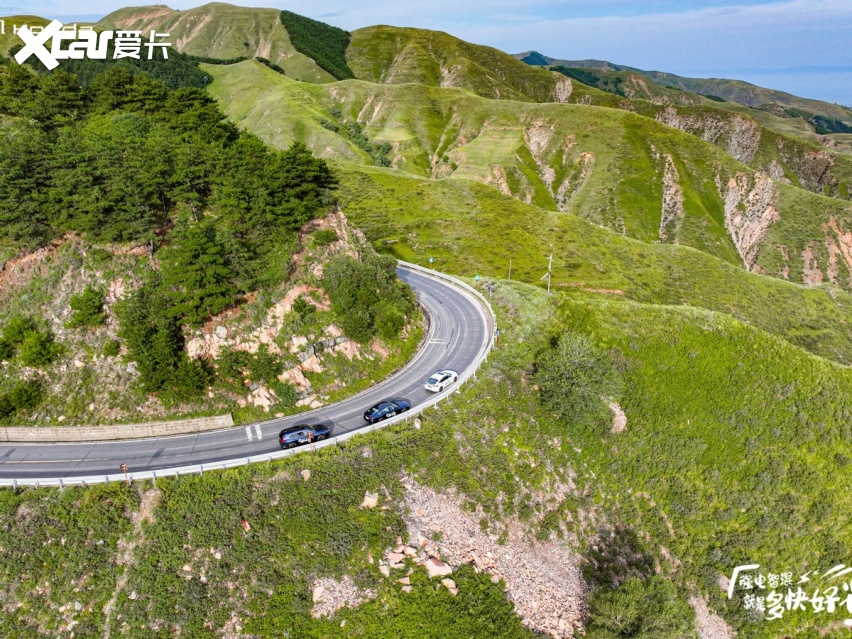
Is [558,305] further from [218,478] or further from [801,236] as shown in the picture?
[801,236]

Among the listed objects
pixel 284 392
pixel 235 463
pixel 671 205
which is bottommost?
pixel 235 463

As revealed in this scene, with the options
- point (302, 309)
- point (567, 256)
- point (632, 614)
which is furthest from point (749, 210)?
point (632, 614)

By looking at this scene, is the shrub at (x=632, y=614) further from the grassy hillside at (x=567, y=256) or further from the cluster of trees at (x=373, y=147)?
the cluster of trees at (x=373, y=147)

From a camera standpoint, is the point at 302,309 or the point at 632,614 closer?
the point at 632,614

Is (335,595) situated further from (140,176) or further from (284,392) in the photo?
(140,176)

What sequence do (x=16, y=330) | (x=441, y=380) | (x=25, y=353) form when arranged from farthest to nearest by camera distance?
1. (x=441, y=380)
2. (x=16, y=330)
3. (x=25, y=353)

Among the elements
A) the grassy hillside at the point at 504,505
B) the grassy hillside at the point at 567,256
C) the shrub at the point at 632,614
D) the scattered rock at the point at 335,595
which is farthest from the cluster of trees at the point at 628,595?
the grassy hillside at the point at 567,256

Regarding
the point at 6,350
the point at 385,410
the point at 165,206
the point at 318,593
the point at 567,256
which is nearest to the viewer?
the point at 318,593

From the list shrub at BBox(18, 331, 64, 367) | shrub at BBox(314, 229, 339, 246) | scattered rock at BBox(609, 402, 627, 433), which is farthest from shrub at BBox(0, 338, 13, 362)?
scattered rock at BBox(609, 402, 627, 433)
